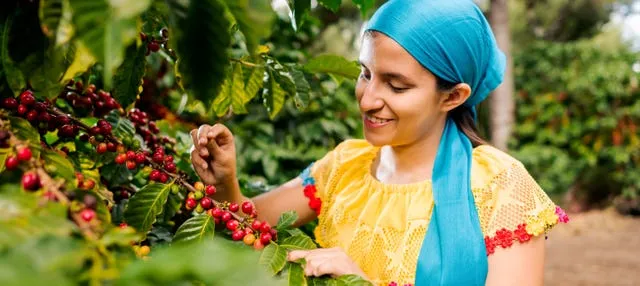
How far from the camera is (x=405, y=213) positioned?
73.3 inches

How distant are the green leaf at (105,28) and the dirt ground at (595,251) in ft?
22.5

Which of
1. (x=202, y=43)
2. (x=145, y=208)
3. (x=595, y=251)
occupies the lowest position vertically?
(x=595, y=251)

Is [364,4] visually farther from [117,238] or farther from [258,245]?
[117,238]

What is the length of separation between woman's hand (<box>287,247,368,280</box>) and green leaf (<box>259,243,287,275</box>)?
0.03 meters

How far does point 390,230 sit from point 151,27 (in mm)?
1002

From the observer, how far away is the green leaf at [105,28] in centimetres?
60

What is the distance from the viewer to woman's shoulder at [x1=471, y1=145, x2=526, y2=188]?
180cm

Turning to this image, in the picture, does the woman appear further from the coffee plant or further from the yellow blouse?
the coffee plant

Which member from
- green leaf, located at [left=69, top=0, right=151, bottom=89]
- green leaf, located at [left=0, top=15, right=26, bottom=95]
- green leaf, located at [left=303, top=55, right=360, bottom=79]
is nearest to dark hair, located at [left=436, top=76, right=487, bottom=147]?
green leaf, located at [left=303, top=55, right=360, bottom=79]

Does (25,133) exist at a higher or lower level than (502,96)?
higher

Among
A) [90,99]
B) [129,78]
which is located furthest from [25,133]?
[90,99]

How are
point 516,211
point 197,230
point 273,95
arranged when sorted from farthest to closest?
→ 1. point 516,211
2. point 273,95
3. point 197,230

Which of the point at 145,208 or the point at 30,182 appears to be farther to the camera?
the point at 145,208

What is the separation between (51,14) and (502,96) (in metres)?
10.5
